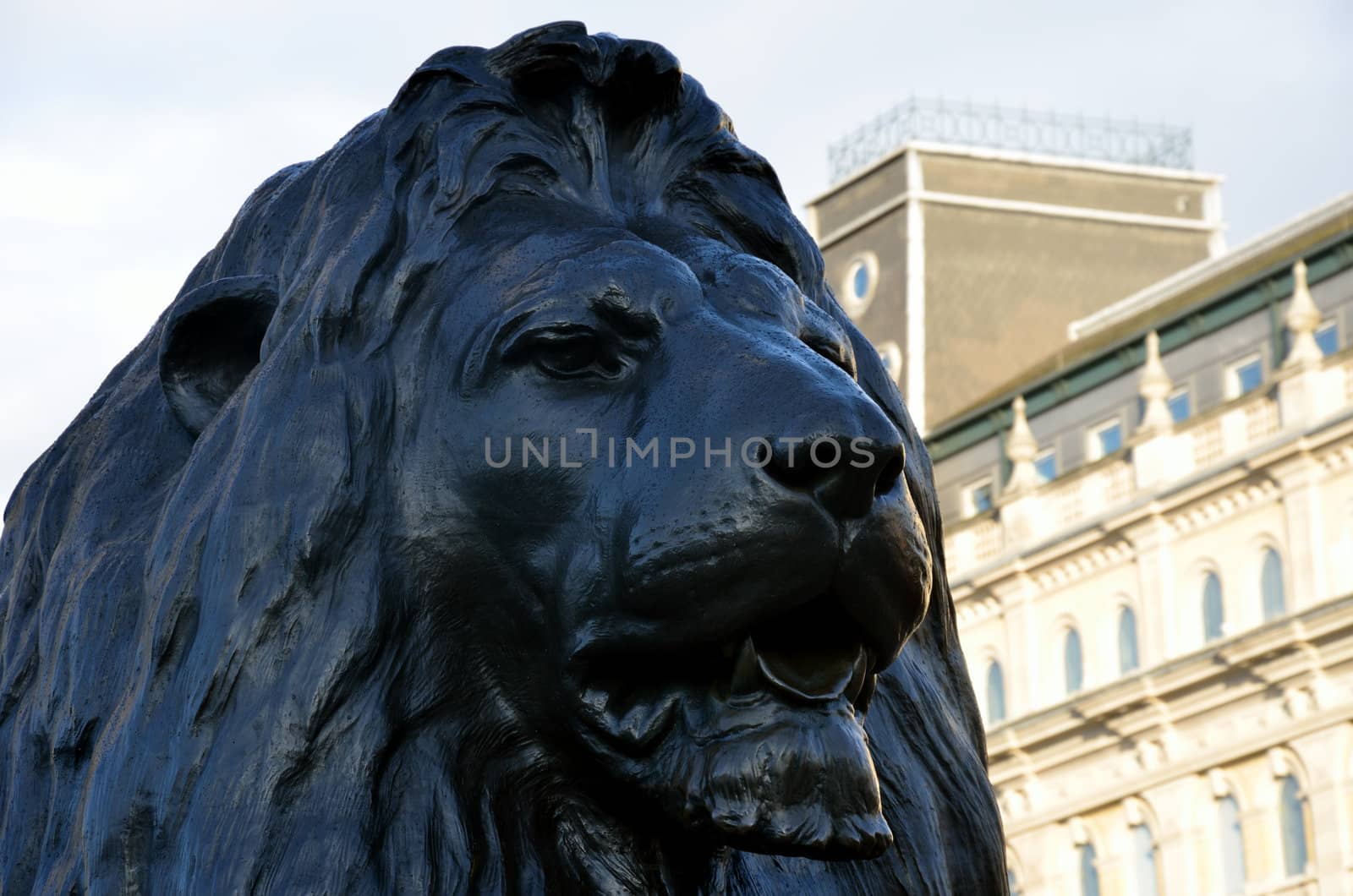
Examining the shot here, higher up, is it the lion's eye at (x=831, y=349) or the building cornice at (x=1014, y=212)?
the building cornice at (x=1014, y=212)

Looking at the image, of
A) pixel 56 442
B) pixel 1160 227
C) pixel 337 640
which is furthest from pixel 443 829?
pixel 1160 227

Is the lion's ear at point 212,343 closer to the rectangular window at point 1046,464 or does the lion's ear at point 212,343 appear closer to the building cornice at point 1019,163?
the rectangular window at point 1046,464

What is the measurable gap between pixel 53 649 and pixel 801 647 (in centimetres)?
93

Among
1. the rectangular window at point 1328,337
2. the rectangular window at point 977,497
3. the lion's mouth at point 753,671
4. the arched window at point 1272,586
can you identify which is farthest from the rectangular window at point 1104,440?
the lion's mouth at point 753,671

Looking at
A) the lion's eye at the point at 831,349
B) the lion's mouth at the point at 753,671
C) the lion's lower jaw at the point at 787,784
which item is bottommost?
the lion's lower jaw at the point at 787,784

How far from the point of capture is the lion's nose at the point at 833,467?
2.42 meters

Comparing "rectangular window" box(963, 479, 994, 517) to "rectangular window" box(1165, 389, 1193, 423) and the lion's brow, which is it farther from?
the lion's brow

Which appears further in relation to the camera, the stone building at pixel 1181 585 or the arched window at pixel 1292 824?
the stone building at pixel 1181 585

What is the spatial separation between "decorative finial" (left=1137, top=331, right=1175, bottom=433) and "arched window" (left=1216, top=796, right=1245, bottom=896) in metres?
5.24

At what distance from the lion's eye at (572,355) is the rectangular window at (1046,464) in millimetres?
38425

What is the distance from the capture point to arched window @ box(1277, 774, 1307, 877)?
114 feet

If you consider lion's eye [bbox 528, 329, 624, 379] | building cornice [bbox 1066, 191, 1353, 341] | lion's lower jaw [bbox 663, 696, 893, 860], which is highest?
building cornice [bbox 1066, 191, 1353, 341]

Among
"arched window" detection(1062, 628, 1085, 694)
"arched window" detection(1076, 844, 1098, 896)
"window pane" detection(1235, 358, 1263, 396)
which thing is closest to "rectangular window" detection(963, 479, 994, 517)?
"arched window" detection(1062, 628, 1085, 694)

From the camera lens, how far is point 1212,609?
120 feet
